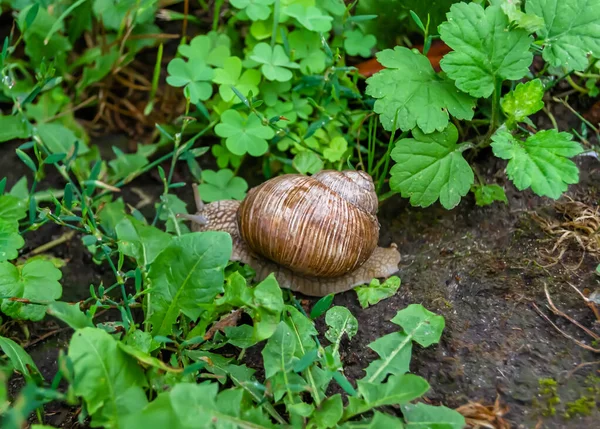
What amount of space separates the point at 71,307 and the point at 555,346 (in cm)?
162

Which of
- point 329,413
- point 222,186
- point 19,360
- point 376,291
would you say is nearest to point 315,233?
point 376,291

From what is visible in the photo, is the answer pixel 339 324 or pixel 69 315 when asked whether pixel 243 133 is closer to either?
pixel 339 324

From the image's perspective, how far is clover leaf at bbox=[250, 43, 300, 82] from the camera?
8.72 feet

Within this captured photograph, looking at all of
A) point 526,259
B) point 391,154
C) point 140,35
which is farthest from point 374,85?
point 140,35

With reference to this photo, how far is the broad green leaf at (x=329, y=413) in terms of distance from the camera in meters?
1.73

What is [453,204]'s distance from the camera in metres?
2.29

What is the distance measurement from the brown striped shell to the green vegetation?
159 millimetres

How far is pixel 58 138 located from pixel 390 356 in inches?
75.4

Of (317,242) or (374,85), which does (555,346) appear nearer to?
(317,242)

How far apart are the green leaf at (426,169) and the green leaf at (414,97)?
0.19 ft

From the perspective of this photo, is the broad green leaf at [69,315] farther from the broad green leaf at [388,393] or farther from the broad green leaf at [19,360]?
the broad green leaf at [388,393]

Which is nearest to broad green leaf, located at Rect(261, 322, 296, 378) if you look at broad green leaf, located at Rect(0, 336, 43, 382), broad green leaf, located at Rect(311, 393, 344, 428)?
broad green leaf, located at Rect(311, 393, 344, 428)

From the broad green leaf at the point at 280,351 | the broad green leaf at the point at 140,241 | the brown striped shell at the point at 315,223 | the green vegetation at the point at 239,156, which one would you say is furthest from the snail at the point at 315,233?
the broad green leaf at the point at 280,351

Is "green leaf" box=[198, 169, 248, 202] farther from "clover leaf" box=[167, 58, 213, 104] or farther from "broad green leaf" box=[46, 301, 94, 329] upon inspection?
"broad green leaf" box=[46, 301, 94, 329]
